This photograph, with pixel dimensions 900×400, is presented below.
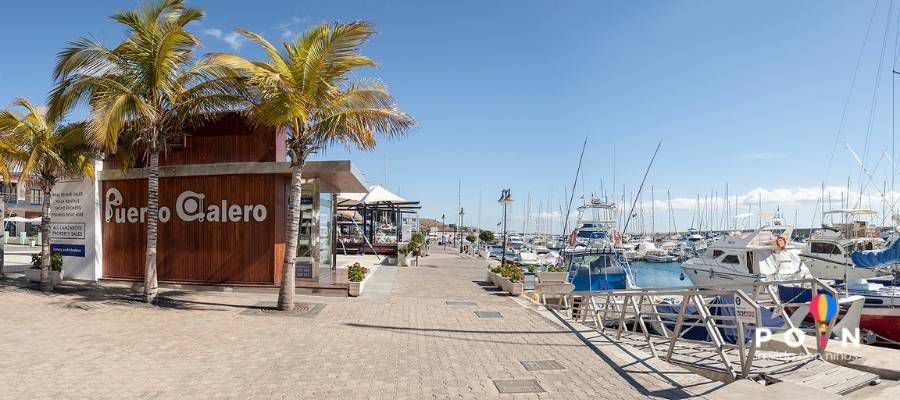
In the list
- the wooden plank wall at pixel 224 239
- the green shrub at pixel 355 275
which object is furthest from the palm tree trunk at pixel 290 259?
the green shrub at pixel 355 275

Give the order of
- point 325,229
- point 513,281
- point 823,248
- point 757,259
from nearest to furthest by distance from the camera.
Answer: point 513,281
point 325,229
point 757,259
point 823,248

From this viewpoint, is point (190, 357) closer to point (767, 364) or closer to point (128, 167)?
point (767, 364)

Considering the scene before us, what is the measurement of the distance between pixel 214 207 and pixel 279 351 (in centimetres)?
740

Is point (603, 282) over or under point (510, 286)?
under

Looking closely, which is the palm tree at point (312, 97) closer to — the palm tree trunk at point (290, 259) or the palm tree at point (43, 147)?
the palm tree trunk at point (290, 259)

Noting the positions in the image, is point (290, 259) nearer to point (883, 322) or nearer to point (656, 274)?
point (883, 322)

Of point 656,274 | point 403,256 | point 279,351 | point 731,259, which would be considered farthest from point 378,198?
point 656,274

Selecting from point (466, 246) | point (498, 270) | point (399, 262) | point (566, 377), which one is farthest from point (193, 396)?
point (466, 246)

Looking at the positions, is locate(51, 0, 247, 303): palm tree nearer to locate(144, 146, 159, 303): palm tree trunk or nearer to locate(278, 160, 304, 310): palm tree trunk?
locate(144, 146, 159, 303): palm tree trunk

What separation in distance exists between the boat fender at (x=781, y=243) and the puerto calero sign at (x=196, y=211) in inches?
922

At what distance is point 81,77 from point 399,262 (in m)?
15.0

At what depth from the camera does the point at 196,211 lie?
1402 cm

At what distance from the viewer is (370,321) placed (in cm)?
1055

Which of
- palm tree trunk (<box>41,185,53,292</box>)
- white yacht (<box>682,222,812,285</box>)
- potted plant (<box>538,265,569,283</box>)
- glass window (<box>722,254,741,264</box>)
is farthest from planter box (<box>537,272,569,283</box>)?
glass window (<box>722,254,741,264</box>)
